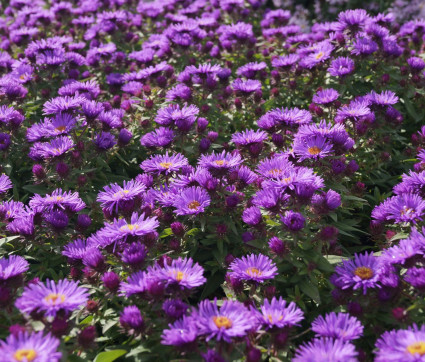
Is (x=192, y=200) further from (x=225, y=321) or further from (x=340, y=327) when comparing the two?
(x=340, y=327)

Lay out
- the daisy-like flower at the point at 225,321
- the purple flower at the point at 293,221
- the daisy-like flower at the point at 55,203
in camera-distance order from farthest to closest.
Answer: the daisy-like flower at the point at 55,203
the purple flower at the point at 293,221
the daisy-like flower at the point at 225,321

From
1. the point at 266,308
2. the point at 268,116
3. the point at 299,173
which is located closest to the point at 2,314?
the point at 266,308

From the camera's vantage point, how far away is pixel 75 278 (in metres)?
2.95

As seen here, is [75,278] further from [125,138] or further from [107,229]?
[125,138]

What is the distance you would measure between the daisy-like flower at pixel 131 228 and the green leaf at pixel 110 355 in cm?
60

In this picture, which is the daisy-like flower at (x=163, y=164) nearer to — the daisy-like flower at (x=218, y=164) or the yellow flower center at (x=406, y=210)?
the daisy-like flower at (x=218, y=164)

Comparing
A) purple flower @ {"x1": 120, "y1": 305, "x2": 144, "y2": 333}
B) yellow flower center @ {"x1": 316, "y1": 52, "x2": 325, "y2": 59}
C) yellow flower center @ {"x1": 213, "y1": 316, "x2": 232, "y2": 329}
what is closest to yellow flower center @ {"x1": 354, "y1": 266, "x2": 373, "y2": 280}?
yellow flower center @ {"x1": 213, "y1": 316, "x2": 232, "y2": 329}

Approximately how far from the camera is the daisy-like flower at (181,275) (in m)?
2.43

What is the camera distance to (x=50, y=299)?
2.29m

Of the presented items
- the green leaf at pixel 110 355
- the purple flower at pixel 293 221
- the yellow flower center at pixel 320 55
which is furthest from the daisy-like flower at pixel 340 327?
the yellow flower center at pixel 320 55

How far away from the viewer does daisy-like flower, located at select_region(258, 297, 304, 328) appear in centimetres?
234

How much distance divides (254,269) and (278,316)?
1.27 ft

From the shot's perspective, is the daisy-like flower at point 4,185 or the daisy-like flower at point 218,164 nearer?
the daisy-like flower at point 218,164

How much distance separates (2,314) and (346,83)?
141 inches
